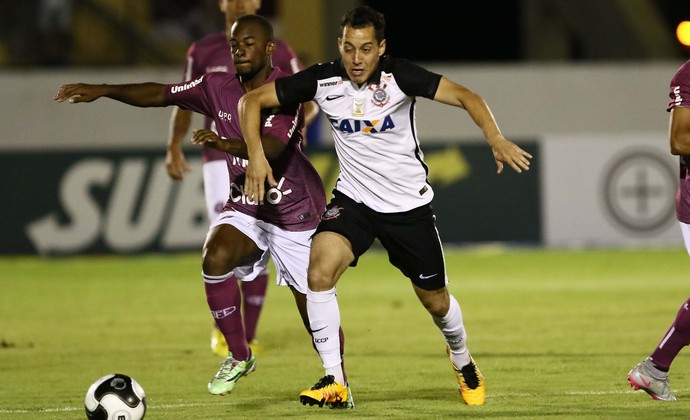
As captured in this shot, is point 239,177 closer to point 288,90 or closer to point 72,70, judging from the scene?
point 288,90

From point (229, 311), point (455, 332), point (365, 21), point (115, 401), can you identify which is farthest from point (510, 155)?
point (115, 401)

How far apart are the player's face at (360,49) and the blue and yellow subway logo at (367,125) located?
25 centimetres

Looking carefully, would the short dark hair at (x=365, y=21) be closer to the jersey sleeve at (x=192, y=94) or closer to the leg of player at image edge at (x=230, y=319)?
the jersey sleeve at (x=192, y=94)

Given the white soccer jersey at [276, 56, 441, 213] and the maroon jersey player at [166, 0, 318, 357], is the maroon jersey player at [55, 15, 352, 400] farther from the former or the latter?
the maroon jersey player at [166, 0, 318, 357]

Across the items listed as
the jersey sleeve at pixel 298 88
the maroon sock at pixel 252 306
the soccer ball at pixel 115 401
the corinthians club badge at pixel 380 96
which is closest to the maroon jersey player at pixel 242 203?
the jersey sleeve at pixel 298 88

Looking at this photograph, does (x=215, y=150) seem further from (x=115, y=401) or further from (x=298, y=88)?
(x=115, y=401)

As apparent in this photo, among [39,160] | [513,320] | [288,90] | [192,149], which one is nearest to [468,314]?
[513,320]

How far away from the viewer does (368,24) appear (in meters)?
7.14

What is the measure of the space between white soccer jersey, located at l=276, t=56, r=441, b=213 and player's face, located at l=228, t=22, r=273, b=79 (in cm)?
52

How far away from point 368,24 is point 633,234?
13.3 m

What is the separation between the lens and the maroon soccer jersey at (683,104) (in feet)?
23.2

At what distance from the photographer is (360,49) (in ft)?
23.3

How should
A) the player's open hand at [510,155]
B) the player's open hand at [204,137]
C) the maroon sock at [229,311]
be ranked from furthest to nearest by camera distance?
the maroon sock at [229,311], the player's open hand at [204,137], the player's open hand at [510,155]

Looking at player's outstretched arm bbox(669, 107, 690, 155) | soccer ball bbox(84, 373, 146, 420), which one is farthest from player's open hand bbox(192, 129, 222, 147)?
A: player's outstretched arm bbox(669, 107, 690, 155)
